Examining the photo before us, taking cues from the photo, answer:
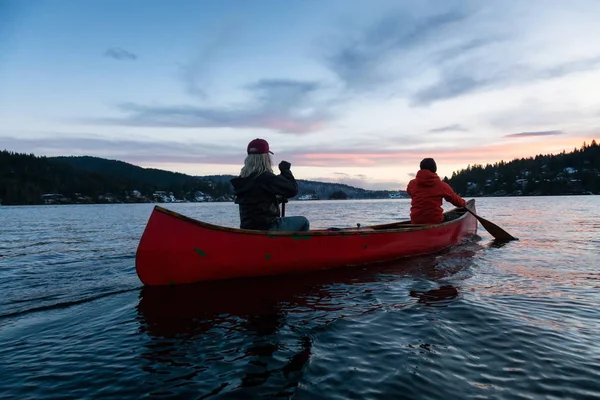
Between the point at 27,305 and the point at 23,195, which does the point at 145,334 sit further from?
the point at 23,195

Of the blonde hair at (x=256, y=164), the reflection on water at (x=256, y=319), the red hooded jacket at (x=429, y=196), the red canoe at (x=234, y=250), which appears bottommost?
the reflection on water at (x=256, y=319)

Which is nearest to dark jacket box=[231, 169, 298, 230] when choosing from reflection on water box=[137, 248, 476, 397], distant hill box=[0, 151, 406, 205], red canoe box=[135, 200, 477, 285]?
red canoe box=[135, 200, 477, 285]

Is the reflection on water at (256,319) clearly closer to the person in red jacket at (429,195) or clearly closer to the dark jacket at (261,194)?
the dark jacket at (261,194)

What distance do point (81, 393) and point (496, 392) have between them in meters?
3.47

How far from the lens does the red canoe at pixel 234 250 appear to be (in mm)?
6129

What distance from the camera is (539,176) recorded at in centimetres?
14088

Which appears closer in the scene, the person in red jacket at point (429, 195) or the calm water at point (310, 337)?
the calm water at point (310, 337)

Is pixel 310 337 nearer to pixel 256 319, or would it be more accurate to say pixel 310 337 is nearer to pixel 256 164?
pixel 256 319

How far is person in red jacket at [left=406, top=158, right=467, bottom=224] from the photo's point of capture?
407 inches

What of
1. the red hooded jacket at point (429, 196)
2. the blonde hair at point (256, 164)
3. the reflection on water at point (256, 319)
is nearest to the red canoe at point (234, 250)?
the reflection on water at point (256, 319)

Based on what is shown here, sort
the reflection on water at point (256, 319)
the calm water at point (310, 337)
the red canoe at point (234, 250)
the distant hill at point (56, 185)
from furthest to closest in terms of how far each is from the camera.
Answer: the distant hill at point (56, 185)
the red canoe at point (234, 250)
the reflection on water at point (256, 319)
the calm water at point (310, 337)

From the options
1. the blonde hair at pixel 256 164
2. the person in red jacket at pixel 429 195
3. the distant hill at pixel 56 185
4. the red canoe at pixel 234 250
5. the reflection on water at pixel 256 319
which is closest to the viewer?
the reflection on water at pixel 256 319

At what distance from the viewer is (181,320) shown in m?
4.86

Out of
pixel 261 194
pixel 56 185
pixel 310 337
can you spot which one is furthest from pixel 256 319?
pixel 56 185
